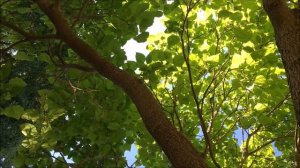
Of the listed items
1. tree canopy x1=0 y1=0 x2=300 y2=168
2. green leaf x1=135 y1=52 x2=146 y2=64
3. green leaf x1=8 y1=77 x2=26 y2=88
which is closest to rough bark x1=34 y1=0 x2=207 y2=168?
tree canopy x1=0 y1=0 x2=300 y2=168

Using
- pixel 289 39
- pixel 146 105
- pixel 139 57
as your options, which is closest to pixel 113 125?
pixel 139 57

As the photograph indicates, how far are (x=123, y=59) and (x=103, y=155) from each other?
1.27m

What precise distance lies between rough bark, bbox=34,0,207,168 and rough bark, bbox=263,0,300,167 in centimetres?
83

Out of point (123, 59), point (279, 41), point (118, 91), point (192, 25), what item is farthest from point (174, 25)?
point (279, 41)

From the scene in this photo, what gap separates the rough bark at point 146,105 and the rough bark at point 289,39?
0.83 meters

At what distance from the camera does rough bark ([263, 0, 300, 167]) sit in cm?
231

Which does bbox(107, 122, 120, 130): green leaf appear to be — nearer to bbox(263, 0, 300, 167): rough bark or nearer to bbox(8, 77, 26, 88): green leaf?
bbox(8, 77, 26, 88): green leaf

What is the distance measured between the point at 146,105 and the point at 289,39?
47.6 inches

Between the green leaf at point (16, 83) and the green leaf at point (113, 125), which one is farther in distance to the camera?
the green leaf at point (113, 125)

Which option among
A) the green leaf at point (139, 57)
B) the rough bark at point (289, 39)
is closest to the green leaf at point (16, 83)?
the green leaf at point (139, 57)

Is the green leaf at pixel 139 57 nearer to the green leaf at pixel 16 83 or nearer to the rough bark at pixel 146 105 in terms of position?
the rough bark at pixel 146 105

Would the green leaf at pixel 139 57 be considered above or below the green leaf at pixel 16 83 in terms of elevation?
above

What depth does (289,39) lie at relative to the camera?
2451mm

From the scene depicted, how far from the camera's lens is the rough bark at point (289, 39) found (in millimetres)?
2312
